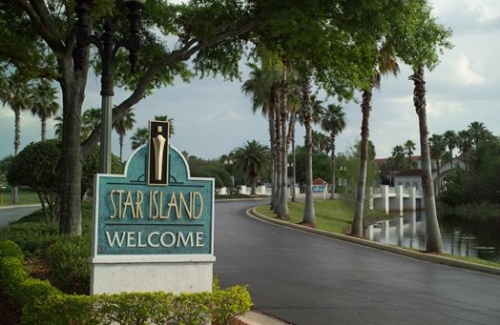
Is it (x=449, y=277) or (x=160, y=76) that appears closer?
(x=449, y=277)

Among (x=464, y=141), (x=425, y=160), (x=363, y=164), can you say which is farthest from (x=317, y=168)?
(x=425, y=160)

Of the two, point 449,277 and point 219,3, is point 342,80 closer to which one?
point 219,3

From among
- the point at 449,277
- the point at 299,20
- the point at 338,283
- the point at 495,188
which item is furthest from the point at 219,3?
the point at 495,188

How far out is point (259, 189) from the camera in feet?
275

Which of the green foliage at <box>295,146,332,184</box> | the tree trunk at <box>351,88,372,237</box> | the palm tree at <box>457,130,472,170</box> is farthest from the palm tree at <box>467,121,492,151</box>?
the tree trunk at <box>351,88,372,237</box>

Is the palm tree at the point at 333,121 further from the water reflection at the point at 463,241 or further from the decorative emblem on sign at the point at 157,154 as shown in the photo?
the decorative emblem on sign at the point at 157,154

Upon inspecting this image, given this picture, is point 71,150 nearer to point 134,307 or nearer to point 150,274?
point 150,274

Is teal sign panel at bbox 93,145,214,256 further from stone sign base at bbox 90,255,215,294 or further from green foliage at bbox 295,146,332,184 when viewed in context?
green foliage at bbox 295,146,332,184

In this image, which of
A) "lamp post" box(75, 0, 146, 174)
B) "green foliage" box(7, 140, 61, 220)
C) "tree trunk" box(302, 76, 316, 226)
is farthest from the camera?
"tree trunk" box(302, 76, 316, 226)

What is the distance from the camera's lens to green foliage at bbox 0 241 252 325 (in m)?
5.71

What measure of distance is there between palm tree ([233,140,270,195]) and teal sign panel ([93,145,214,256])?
70.1 metres

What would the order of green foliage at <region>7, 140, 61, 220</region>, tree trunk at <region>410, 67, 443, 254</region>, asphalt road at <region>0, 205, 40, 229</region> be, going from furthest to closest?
asphalt road at <region>0, 205, 40, 229</region>
green foliage at <region>7, 140, 61, 220</region>
tree trunk at <region>410, 67, 443, 254</region>

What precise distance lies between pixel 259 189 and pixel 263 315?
75789 millimetres

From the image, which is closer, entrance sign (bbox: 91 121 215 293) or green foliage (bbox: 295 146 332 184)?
entrance sign (bbox: 91 121 215 293)
